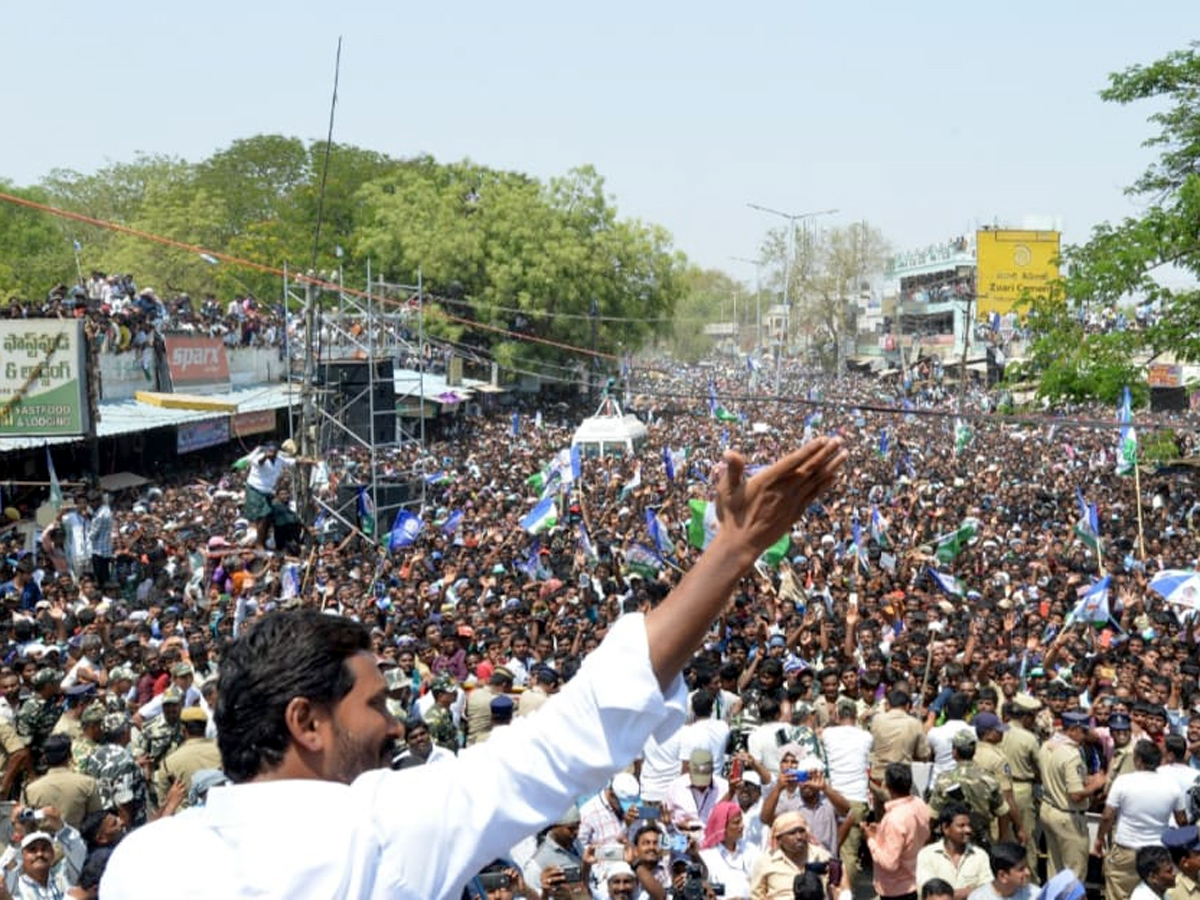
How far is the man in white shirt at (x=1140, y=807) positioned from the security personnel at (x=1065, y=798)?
363 millimetres

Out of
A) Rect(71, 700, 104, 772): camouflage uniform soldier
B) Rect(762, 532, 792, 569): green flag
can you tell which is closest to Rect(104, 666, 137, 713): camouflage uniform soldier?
Rect(71, 700, 104, 772): camouflage uniform soldier

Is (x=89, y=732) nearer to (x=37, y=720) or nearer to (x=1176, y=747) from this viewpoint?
(x=37, y=720)

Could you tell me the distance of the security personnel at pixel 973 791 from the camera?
6949 mm

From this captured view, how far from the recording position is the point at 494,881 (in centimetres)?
505

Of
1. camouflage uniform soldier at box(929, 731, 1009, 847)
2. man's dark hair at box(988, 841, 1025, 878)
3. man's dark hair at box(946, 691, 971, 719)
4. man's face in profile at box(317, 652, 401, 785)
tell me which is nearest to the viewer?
man's face in profile at box(317, 652, 401, 785)

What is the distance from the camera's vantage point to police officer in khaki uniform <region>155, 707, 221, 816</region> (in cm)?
695

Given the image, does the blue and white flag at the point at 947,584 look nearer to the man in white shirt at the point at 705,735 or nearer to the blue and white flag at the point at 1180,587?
the blue and white flag at the point at 1180,587

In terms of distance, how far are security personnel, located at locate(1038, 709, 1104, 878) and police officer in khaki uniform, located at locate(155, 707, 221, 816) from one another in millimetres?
4029

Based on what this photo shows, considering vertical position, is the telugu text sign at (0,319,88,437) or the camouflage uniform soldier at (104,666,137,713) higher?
the telugu text sign at (0,319,88,437)

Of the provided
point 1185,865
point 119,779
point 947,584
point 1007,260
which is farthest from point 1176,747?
point 1007,260

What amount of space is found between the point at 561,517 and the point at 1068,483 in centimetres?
1002

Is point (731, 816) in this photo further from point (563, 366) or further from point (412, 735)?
point (563, 366)

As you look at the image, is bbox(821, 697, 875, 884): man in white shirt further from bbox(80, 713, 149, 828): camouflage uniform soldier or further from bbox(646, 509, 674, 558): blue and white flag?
bbox(646, 509, 674, 558): blue and white flag

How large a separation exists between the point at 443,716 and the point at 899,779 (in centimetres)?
270
